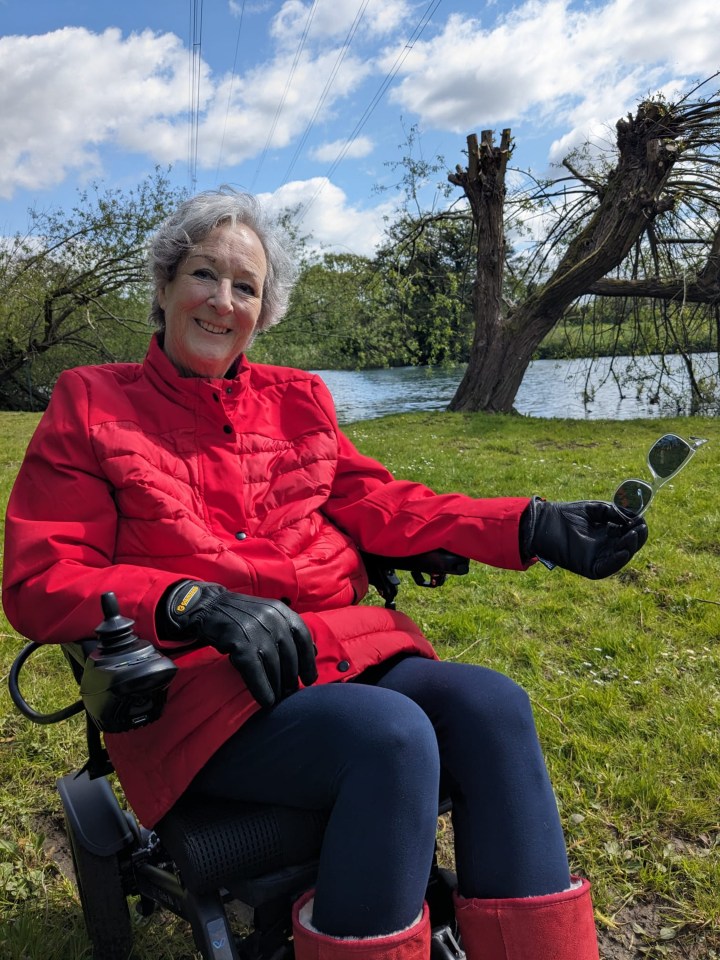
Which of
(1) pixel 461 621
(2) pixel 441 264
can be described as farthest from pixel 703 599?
(2) pixel 441 264

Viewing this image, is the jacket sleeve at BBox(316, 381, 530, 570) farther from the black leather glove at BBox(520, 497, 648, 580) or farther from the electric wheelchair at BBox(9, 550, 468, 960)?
the electric wheelchair at BBox(9, 550, 468, 960)

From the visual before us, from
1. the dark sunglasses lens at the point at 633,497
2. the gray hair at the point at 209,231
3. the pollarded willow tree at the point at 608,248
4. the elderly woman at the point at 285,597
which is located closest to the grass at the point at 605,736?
the elderly woman at the point at 285,597

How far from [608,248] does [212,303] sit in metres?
9.72

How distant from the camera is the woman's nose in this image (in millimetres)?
1866

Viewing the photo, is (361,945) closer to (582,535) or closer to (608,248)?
(582,535)

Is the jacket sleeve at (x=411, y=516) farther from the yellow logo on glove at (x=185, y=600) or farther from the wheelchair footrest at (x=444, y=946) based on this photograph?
the wheelchair footrest at (x=444, y=946)

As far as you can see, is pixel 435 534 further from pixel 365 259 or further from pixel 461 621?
pixel 365 259

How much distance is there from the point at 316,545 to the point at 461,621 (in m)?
1.97

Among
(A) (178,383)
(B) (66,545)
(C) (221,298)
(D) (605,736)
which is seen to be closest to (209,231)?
(C) (221,298)

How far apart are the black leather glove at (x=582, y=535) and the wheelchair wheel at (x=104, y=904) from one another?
1.18 metres

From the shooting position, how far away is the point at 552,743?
2.54 m

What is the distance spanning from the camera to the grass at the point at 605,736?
1.86 m

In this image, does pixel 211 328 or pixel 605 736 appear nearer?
pixel 211 328

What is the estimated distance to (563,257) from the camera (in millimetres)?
11250
